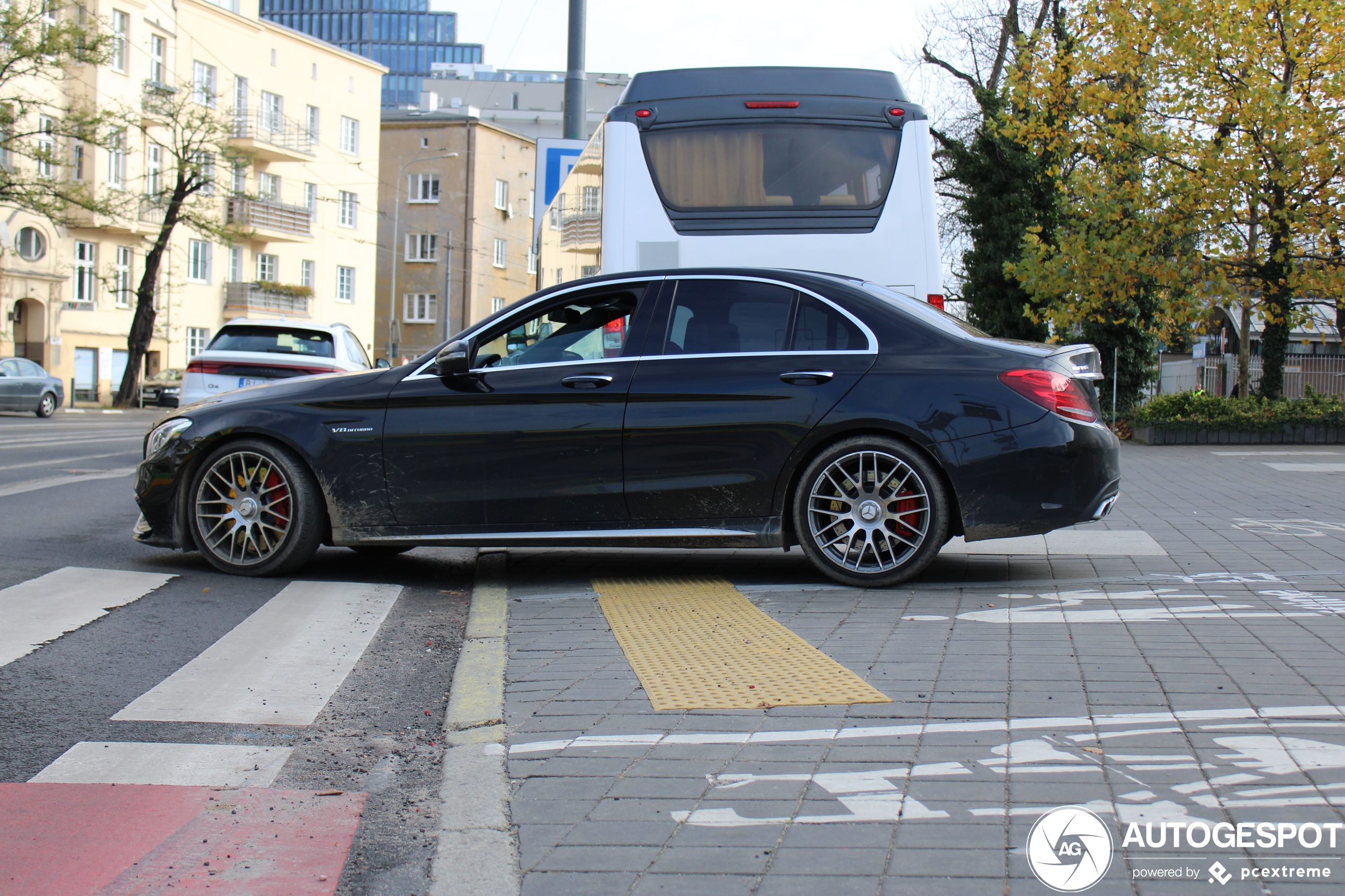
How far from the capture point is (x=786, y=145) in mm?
10531

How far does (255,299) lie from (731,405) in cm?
4573

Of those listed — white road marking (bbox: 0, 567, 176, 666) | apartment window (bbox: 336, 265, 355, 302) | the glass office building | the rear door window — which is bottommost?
white road marking (bbox: 0, 567, 176, 666)

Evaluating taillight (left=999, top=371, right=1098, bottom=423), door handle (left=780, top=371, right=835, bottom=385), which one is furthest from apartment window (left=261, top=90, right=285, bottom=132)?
taillight (left=999, top=371, right=1098, bottom=423)

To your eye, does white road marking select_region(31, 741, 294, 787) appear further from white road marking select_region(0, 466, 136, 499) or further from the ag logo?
white road marking select_region(0, 466, 136, 499)

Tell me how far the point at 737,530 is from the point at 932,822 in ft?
11.4

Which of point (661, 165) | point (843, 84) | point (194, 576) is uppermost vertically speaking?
point (843, 84)

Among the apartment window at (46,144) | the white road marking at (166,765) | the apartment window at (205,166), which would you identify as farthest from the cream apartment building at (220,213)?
the white road marking at (166,765)

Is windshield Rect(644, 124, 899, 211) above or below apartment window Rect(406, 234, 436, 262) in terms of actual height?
below

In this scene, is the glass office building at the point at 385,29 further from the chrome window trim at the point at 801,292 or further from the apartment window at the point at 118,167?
the chrome window trim at the point at 801,292

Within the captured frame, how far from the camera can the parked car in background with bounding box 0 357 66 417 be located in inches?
1208

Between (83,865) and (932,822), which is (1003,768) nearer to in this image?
(932,822)

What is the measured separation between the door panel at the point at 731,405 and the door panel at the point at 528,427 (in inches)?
5.3

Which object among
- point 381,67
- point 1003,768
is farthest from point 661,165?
point 381,67

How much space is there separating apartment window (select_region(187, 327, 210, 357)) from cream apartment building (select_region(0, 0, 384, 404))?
3.4 inches
